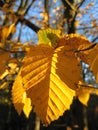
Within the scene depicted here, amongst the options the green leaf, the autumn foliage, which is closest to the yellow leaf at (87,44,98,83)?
the autumn foliage

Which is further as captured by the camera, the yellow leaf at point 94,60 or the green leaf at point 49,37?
the green leaf at point 49,37

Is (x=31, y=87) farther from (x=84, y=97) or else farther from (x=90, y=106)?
(x=90, y=106)

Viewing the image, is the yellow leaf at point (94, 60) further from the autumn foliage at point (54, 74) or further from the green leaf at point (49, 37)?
the green leaf at point (49, 37)

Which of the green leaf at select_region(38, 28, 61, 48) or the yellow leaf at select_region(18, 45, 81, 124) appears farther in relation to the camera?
the green leaf at select_region(38, 28, 61, 48)

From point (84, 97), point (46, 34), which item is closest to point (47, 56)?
point (46, 34)

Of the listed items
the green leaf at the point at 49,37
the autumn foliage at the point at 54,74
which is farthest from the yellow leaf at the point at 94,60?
the green leaf at the point at 49,37

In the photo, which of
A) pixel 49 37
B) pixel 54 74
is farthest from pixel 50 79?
pixel 49 37

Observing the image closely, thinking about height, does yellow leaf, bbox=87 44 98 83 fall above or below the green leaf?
below

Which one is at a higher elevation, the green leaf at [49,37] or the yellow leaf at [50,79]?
the green leaf at [49,37]

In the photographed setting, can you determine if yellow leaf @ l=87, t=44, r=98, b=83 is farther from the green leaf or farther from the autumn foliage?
the green leaf
